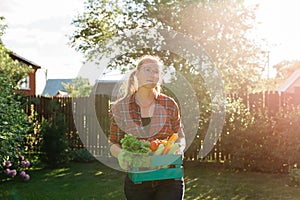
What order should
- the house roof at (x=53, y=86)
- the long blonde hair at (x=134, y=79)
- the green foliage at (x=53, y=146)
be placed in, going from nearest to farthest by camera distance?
the long blonde hair at (x=134, y=79) → the green foliage at (x=53, y=146) → the house roof at (x=53, y=86)

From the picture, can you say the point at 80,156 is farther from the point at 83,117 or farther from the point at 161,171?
Answer: the point at 161,171

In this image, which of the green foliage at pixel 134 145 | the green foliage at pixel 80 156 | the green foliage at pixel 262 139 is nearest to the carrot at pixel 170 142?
the green foliage at pixel 134 145

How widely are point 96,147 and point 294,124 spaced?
533cm

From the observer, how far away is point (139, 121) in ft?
11.0

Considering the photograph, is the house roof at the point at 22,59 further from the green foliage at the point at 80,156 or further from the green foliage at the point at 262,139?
the green foliage at the point at 262,139

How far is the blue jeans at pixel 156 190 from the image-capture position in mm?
3115

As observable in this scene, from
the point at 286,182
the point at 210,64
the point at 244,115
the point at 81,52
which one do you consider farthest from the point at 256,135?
the point at 81,52

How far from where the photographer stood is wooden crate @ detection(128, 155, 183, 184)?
3.04m

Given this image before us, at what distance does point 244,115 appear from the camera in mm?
9344

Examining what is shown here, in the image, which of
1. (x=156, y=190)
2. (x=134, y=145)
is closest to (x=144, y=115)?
(x=134, y=145)

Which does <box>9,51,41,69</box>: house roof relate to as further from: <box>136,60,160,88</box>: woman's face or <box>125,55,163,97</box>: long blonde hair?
<box>136,60,160,88</box>: woman's face

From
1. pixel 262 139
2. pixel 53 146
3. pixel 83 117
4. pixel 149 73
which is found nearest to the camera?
pixel 149 73

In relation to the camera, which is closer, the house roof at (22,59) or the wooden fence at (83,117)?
the wooden fence at (83,117)

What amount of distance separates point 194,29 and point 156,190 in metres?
8.71
